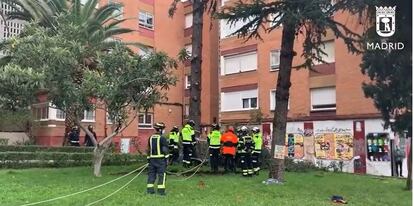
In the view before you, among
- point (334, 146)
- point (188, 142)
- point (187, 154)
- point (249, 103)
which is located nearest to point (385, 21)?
point (188, 142)

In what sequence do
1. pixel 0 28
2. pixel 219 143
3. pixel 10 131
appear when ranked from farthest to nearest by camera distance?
pixel 0 28
pixel 10 131
pixel 219 143

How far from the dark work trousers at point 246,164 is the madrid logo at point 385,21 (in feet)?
23.3

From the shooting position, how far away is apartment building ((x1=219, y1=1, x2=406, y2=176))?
1534 centimetres

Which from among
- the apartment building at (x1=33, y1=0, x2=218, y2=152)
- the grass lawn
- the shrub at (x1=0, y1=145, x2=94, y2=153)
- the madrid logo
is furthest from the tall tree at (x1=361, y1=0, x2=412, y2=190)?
the apartment building at (x1=33, y1=0, x2=218, y2=152)

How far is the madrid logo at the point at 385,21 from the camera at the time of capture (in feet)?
36.3

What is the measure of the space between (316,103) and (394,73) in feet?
52.2

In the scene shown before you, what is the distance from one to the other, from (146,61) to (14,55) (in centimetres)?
379

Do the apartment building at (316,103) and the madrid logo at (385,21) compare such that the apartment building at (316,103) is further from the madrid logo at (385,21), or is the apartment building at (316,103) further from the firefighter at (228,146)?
the firefighter at (228,146)

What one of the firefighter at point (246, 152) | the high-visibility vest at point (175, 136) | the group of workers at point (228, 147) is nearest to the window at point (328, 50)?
the group of workers at point (228, 147)

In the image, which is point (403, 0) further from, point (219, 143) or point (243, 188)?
point (219, 143)

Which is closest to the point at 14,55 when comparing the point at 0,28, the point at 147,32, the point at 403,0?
Result: the point at 403,0

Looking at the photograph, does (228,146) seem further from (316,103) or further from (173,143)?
(316,103)

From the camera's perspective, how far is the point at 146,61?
16.0 meters

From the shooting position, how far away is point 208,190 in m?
13.1
